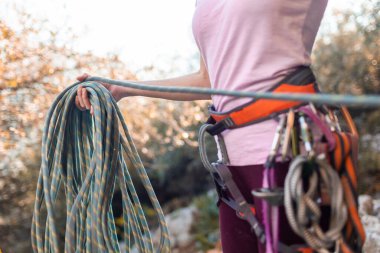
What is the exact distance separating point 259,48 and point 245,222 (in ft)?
1.65

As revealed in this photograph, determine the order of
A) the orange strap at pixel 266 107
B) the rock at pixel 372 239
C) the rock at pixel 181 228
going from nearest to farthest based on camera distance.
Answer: the orange strap at pixel 266 107 → the rock at pixel 372 239 → the rock at pixel 181 228

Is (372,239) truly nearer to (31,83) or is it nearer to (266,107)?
(266,107)

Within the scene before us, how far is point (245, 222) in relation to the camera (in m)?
1.44

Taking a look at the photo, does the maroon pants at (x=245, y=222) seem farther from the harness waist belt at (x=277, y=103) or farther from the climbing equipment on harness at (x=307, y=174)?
the harness waist belt at (x=277, y=103)

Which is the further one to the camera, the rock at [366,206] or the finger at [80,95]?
the rock at [366,206]

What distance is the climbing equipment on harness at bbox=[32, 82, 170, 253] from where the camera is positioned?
62.9 inches

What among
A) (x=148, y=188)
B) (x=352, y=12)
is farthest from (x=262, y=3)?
(x=352, y=12)

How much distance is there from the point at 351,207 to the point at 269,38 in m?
0.47

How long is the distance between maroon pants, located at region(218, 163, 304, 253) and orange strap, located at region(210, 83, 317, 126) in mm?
129

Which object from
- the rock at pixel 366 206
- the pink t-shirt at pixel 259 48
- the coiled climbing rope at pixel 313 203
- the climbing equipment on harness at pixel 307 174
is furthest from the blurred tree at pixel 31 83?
the coiled climbing rope at pixel 313 203

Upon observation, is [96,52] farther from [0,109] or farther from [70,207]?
[70,207]

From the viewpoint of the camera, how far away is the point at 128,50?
5273 mm

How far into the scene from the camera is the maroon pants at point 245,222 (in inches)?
48.6

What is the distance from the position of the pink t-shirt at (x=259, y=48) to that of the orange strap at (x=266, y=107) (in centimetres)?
2
